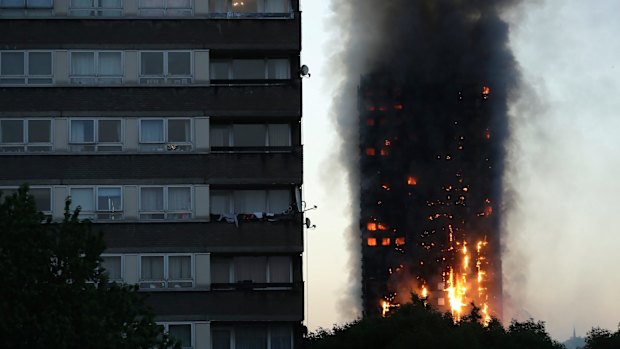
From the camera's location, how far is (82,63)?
59781mm

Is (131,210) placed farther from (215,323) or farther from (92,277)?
(92,277)

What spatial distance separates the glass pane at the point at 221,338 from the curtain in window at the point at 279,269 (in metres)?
2.80

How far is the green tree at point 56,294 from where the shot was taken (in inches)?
1724

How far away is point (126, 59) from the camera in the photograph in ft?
196

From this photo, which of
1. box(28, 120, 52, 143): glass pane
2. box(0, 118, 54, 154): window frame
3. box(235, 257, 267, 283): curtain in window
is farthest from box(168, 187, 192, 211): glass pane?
box(28, 120, 52, 143): glass pane

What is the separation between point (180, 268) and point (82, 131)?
267 inches

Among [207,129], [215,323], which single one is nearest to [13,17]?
[207,129]

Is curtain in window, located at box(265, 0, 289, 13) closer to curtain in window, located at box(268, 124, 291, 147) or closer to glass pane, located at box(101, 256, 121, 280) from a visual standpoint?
curtain in window, located at box(268, 124, 291, 147)

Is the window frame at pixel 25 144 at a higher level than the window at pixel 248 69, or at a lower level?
lower

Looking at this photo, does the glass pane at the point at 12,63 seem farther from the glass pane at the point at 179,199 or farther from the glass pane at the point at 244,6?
the glass pane at the point at 244,6

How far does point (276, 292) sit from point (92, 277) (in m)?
13.5

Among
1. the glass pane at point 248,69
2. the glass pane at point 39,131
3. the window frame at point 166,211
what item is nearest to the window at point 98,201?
the window frame at point 166,211


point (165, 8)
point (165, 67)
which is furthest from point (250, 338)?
point (165, 8)

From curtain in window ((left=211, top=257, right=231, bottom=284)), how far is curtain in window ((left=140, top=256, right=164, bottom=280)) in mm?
2097
